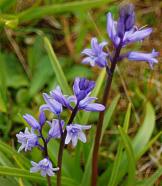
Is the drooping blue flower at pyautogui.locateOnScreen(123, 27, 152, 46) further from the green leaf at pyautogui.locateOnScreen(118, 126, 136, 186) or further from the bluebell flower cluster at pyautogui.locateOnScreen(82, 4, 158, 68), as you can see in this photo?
the green leaf at pyautogui.locateOnScreen(118, 126, 136, 186)

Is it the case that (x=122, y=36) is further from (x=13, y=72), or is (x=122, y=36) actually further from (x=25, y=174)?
(x=13, y=72)

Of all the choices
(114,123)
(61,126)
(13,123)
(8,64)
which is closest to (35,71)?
(8,64)

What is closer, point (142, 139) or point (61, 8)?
point (142, 139)

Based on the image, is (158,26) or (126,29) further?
(158,26)

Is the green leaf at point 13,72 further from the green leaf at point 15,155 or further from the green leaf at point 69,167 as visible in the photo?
the green leaf at point 15,155

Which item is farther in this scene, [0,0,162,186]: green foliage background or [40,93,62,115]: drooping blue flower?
[0,0,162,186]: green foliage background

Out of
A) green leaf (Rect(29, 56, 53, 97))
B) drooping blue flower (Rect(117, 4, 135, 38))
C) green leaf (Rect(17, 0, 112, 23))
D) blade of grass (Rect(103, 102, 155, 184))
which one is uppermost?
drooping blue flower (Rect(117, 4, 135, 38))

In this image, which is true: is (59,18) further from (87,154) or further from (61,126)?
(61,126)

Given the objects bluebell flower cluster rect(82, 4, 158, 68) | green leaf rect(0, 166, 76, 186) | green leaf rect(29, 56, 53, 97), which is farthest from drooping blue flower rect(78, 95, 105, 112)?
green leaf rect(29, 56, 53, 97)

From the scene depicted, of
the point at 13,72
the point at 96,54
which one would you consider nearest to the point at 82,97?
the point at 96,54
